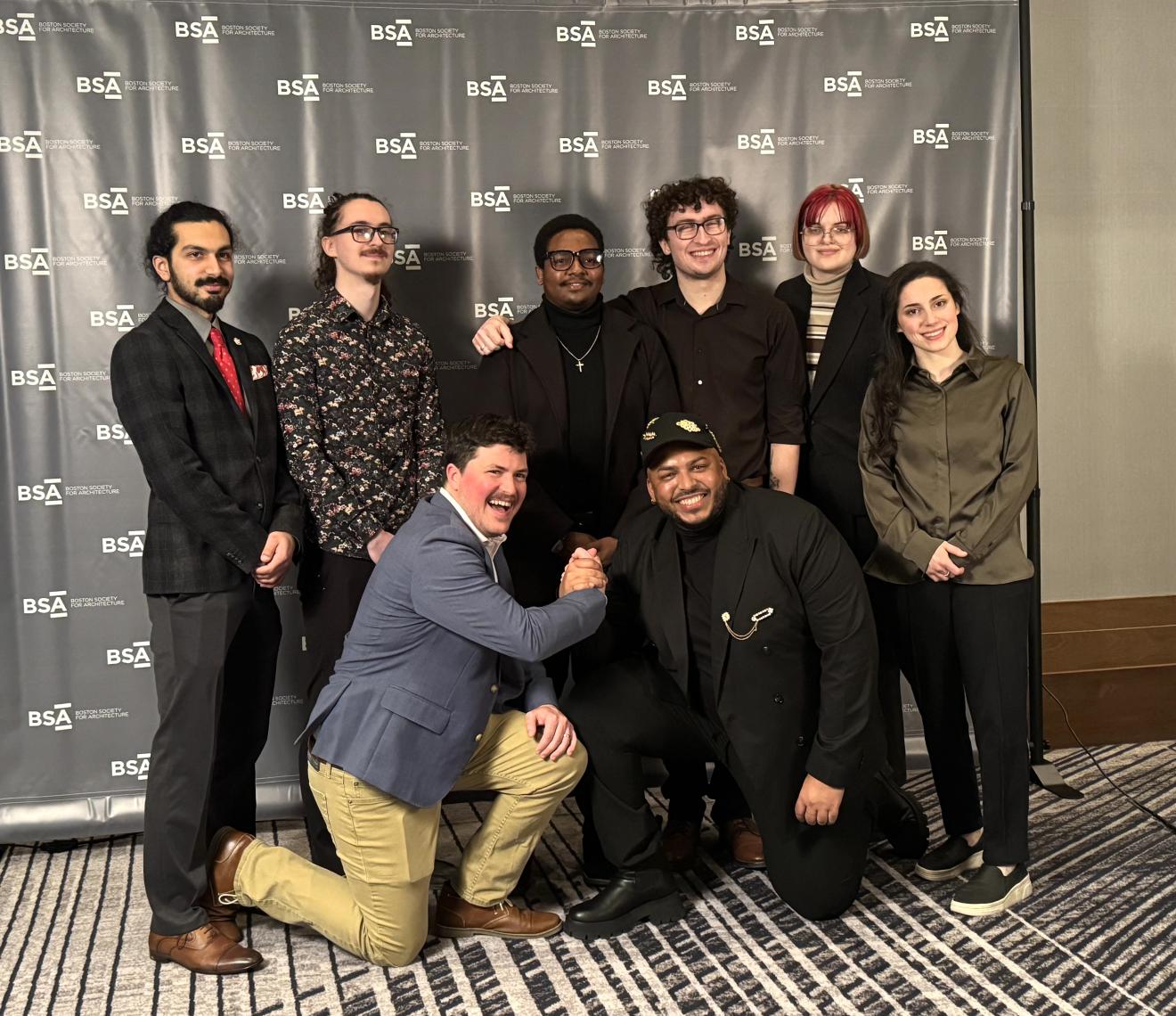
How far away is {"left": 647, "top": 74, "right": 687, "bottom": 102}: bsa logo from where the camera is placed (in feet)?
12.2

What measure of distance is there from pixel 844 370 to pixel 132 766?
2420 mm

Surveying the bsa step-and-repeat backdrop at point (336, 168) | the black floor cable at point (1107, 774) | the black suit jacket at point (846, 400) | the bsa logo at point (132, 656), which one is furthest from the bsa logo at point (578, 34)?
the black floor cable at point (1107, 774)

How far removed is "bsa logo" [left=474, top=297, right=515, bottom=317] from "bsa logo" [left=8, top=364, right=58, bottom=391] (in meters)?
1.25

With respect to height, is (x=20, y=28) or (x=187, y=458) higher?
(x=20, y=28)

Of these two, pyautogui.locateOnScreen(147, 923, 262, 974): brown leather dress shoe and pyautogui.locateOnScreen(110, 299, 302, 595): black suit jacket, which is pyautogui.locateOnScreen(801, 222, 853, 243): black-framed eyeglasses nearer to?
pyautogui.locateOnScreen(110, 299, 302, 595): black suit jacket

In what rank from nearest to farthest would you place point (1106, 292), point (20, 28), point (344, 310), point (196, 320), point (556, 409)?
point (196, 320), point (344, 310), point (556, 409), point (20, 28), point (1106, 292)

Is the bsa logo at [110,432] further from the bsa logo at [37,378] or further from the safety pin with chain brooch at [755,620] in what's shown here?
the safety pin with chain brooch at [755,620]

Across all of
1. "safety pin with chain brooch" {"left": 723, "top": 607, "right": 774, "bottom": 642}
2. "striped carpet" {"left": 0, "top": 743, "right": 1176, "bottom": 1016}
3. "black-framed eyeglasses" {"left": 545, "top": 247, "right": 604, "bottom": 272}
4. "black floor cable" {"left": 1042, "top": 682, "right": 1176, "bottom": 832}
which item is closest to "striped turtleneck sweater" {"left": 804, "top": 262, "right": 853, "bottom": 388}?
"black-framed eyeglasses" {"left": 545, "top": 247, "right": 604, "bottom": 272}

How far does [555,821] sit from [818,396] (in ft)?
4.78

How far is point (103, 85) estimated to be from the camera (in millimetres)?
3465

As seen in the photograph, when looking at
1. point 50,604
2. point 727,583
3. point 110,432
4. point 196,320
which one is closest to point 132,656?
point 50,604

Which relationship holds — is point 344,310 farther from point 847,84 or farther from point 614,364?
point 847,84

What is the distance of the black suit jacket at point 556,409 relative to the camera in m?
3.13

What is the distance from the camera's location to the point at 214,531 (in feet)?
8.82
